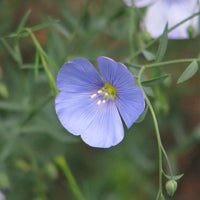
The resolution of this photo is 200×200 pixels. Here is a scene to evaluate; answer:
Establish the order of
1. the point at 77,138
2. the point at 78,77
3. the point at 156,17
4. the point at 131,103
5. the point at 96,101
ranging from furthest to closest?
1. the point at 77,138
2. the point at 156,17
3. the point at 96,101
4. the point at 78,77
5. the point at 131,103

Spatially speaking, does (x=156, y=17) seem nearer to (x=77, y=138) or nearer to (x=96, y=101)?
(x=96, y=101)

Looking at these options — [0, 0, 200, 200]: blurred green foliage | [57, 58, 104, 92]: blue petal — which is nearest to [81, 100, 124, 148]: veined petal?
[57, 58, 104, 92]: blue petal

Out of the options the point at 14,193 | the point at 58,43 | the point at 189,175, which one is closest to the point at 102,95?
the point at 58,43

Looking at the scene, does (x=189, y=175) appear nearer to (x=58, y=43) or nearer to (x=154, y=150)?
(x=154, y=150)

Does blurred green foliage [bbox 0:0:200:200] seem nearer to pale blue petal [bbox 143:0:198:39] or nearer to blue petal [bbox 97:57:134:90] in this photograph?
pale blue petal [bbox 143:0:198:39]

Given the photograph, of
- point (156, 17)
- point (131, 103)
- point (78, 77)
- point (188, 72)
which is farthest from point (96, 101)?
point (156, 17)

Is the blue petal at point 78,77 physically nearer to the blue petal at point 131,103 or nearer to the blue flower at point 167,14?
the blue petal at point 131,103
